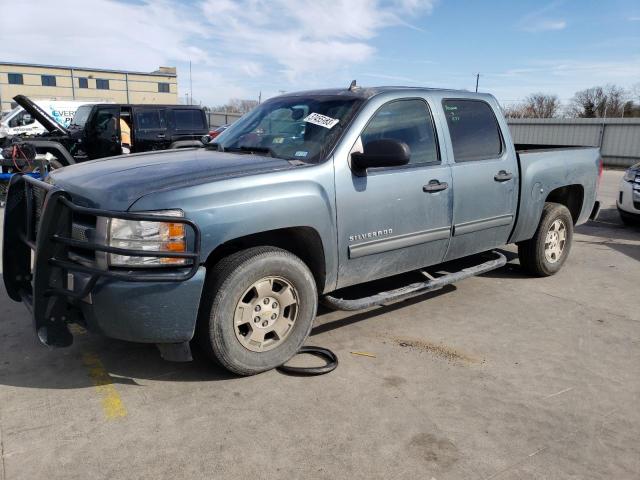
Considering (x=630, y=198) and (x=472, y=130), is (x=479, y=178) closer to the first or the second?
(x=472, y=130)

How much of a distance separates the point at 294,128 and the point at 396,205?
38.2 inches

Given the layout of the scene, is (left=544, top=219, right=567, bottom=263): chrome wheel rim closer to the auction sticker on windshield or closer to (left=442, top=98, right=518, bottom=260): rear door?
(left=442, top=98, right=518, bottom=260): rear door

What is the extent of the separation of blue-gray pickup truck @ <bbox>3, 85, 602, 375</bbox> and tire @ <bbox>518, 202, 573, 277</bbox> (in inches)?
18.5

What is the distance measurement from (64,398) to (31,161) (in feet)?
26.5

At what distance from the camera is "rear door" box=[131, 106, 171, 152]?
12.1 metres

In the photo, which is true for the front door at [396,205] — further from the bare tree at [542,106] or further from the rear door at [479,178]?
the bare tree at [542,106]

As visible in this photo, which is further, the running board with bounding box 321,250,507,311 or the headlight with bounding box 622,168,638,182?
the headlight with bounding box 622,168,638,182

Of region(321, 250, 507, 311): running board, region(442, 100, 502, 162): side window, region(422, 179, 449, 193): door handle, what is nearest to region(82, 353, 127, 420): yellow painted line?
region(321, 250, 507, 311): running board

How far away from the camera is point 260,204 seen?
319 centimetres

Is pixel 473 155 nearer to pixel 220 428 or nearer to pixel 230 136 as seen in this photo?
pixel 230 136

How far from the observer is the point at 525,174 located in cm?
496

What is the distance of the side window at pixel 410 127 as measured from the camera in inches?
156

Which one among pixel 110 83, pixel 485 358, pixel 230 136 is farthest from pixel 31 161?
pixel 110 83

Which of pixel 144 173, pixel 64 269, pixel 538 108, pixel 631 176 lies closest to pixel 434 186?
pixel 144 173
